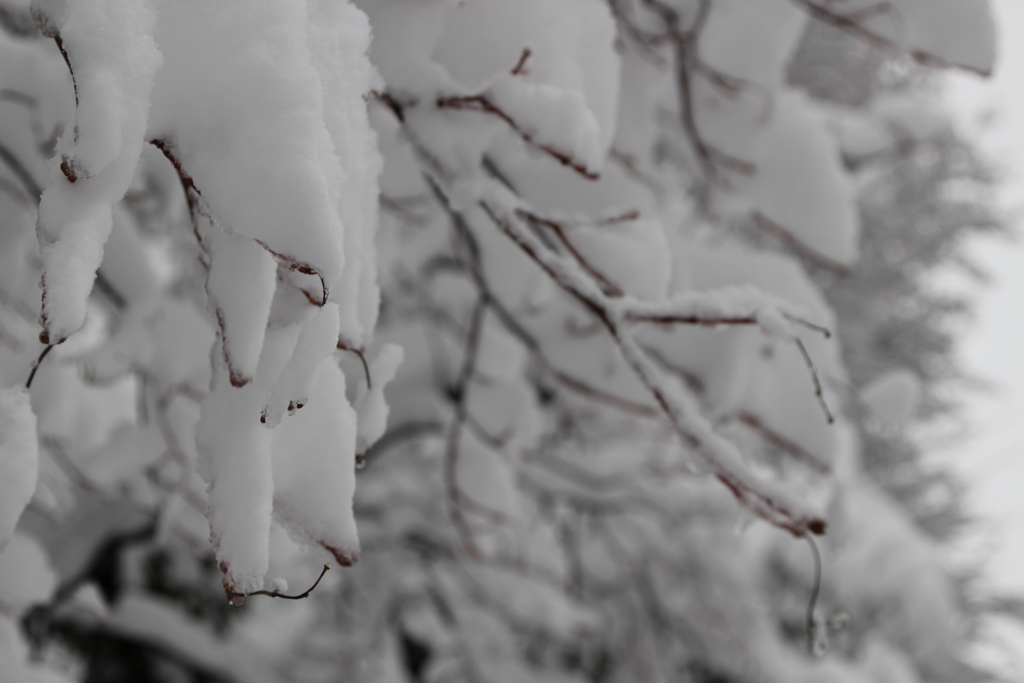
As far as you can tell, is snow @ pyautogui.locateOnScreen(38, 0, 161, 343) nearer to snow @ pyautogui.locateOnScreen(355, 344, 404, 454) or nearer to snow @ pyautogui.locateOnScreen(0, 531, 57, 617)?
snow @ pyautogui.locateOnScreen(355, 344, 404, 454)

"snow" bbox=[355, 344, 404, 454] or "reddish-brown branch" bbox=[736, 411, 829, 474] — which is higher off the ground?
"snow" bbox=[355, 344, 404, 454]

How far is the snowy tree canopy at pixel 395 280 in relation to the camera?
1.17ft

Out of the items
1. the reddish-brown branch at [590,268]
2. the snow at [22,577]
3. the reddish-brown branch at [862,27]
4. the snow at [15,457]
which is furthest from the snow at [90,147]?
the reddish-brown branch at [862,27]

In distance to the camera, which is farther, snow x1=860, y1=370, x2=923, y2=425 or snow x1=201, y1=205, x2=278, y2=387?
snow x1=860, y1=370, x2=923, y2=425

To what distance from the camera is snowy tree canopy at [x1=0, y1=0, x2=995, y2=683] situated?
357mm

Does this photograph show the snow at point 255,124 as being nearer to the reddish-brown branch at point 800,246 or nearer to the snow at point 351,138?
the snow at point 351,138

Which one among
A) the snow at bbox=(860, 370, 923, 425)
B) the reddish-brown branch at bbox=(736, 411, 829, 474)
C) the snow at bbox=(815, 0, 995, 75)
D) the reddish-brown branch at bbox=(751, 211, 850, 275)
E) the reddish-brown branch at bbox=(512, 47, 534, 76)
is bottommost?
the reddish-brown branch at bbox=(736, 411, 829, 474)

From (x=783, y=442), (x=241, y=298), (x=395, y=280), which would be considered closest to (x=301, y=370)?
(x=241, y=298)

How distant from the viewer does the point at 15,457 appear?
38cm

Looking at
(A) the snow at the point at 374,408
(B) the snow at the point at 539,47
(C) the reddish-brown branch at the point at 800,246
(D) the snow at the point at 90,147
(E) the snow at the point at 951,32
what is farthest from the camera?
(C) the reddish-brown branch at the point at 800,246

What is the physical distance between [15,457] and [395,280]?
1.21 meters

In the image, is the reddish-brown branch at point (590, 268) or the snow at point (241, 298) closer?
the snow at point (241, 298)

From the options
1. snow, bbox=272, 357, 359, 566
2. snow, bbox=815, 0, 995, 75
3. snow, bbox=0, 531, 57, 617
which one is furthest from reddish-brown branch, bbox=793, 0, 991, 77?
snow, bbox=0, 531, 57, 617

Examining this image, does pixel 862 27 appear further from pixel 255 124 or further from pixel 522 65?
pixel 255 124
